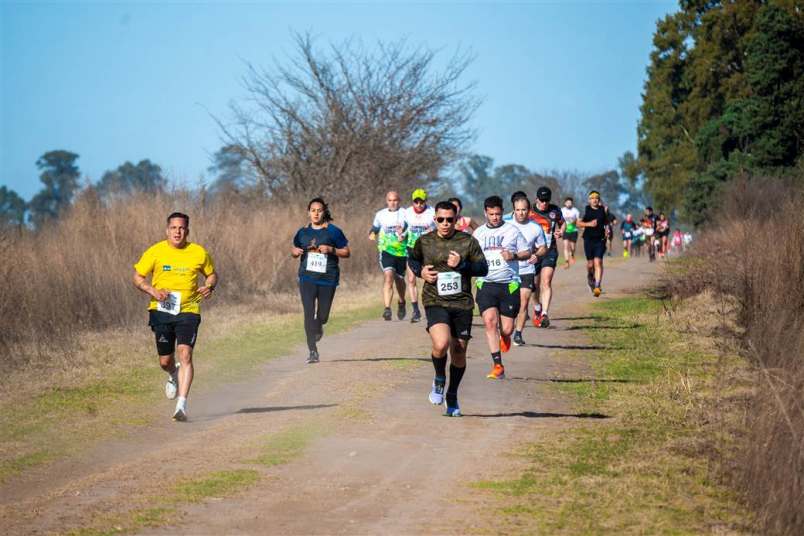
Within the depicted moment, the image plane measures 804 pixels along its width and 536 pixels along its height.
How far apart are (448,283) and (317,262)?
4.52 m

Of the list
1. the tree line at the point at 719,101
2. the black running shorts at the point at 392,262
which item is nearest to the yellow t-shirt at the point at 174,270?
the black running shorts at the point at 392,262

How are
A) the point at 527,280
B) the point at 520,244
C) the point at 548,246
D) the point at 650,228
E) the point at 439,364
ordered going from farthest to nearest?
the point at 650,228 < the point at 548,246 < the point at 527,280 < the point at 520,244 < the point at 439,364

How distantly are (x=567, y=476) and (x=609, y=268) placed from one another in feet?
88.2

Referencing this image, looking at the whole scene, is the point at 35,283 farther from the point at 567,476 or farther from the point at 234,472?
the point at 567,476

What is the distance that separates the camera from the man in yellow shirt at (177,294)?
11.6 m

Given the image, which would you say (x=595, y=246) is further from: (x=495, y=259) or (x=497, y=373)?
(x=497, y=373)

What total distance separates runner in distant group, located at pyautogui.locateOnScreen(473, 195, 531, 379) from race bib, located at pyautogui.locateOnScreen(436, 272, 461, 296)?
2.13 m

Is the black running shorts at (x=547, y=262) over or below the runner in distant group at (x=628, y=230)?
below

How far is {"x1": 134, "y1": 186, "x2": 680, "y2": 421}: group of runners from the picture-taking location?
36.0 ft

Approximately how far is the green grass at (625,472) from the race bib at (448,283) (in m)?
1.55

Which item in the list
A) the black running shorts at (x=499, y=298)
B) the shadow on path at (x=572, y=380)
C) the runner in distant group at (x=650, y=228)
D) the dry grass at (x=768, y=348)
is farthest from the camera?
the runner in distant group at (x=650, y=228)

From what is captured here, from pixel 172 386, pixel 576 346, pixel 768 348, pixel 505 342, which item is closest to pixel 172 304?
pixel 172 386

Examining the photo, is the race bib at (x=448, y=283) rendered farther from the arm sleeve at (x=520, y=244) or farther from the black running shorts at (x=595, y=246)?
the black running shorts at (x=595, y=246)

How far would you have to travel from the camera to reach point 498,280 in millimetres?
13227
